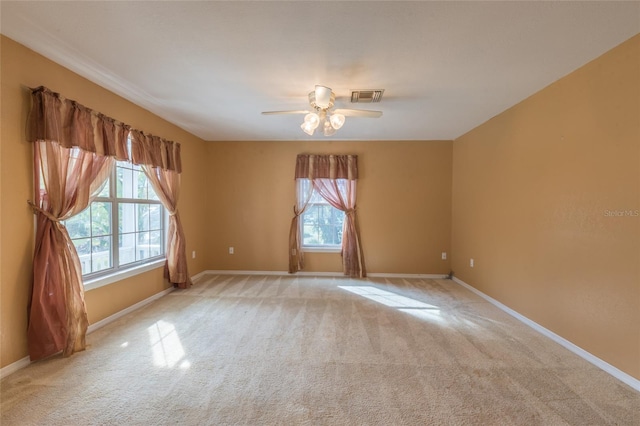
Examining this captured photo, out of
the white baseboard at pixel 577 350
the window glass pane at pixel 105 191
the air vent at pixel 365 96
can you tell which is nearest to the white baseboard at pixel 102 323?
the window glass pane at pixel 105 191

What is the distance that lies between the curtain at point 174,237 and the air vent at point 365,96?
2.68m

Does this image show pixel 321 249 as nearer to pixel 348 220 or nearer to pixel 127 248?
pixel 348 220

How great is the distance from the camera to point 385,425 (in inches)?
59.5

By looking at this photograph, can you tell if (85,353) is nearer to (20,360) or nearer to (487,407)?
(20,360)

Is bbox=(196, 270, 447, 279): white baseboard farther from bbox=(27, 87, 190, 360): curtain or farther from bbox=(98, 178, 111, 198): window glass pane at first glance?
bbox=(27, 87, 190, 360): curtain

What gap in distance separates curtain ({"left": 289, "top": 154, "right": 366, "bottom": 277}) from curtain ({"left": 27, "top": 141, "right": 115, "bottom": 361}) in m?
2.96

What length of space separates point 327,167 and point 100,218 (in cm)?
323

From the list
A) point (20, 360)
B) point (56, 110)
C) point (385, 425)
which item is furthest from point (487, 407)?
point (56, 110)

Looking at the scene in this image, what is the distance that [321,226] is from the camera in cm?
489

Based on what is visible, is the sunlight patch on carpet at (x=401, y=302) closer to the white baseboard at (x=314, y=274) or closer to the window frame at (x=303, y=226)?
the white baseboard at (x=314, y=274)

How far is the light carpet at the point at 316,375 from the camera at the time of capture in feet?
5.22

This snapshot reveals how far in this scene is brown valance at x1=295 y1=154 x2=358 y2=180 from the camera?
4645 millimetres

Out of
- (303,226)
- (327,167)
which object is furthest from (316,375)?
(327,167)

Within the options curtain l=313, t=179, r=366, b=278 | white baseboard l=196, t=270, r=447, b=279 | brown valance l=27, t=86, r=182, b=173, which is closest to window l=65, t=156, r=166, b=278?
brown valance l=27, t=86, r=182, b=173
